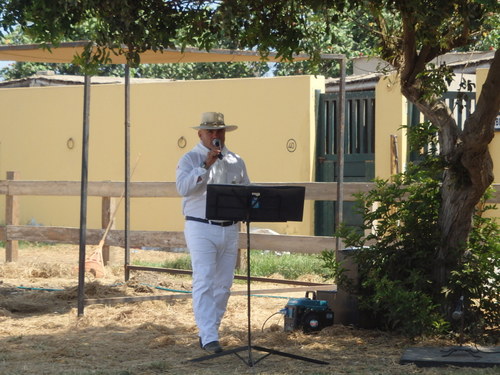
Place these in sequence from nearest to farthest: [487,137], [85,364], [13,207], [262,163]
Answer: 1. [85,364]
2. [487,137]
3. [13,207]
4. [262,163]

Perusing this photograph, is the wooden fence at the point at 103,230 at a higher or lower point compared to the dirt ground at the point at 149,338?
higher

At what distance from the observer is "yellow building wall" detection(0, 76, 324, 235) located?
1625 cm

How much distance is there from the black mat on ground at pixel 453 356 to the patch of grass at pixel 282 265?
5.12 meters

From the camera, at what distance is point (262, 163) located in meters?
16.6

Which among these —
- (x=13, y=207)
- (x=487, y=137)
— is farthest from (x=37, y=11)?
(x=13, y=207)

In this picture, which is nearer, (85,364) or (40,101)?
(85,364)

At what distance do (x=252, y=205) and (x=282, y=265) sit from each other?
6187mm

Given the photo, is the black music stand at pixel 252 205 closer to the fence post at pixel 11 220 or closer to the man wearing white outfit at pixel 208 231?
the man wearing white outfit at pixel 208 231

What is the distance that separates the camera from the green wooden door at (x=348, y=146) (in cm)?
1536

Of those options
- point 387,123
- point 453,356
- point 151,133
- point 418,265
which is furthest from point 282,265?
point 453,356

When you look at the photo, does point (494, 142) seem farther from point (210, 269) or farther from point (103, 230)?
point (210, 269)

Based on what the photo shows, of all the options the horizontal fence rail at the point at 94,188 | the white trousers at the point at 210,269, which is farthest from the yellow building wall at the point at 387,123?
the white trousers at the point at 210,269

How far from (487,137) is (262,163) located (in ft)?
29.8

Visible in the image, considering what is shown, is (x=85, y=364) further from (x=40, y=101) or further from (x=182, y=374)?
(x=40, y=101)
